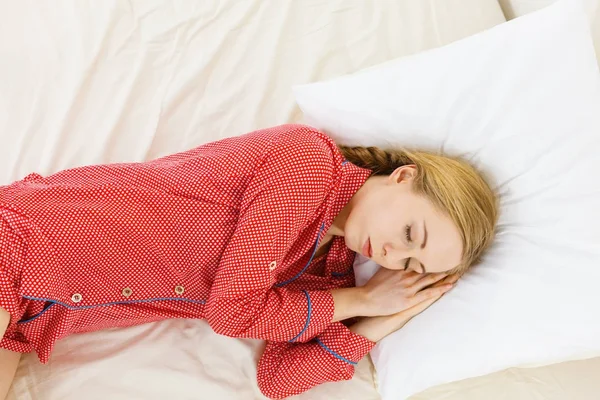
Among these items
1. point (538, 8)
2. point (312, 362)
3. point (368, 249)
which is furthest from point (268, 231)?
point (538, 8)

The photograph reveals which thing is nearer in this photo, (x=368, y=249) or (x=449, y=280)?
(x=368, y=249)

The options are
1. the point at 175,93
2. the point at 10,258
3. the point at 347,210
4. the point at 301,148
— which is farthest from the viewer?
the point at 175,93

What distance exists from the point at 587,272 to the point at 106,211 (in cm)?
98

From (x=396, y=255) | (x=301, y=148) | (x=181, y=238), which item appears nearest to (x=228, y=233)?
(x=181, y=238)

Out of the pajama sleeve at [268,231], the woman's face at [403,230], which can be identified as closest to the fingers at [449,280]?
the woman's face at [403,230]

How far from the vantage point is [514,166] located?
1.24 metres

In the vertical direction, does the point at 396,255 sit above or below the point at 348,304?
above

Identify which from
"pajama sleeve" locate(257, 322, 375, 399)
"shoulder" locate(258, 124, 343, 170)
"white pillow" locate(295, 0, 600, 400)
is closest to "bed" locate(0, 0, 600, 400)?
"pajama sleeve" locate(257, 322, 375, 399)

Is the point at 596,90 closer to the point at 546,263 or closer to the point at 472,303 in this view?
the point at 546,263

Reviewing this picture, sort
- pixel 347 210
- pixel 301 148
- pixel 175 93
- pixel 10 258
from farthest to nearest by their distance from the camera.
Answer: pixel 175 93 < pixel 347 210 < pixel 301 148 < pixel 10 258

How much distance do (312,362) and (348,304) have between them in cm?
15

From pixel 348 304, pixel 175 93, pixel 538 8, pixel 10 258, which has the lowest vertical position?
pixel 348 304

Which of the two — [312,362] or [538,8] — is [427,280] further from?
[538,8]

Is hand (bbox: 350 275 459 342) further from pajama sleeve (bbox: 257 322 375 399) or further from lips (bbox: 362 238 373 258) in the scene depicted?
lips (bbox: 362 238 373 258)
